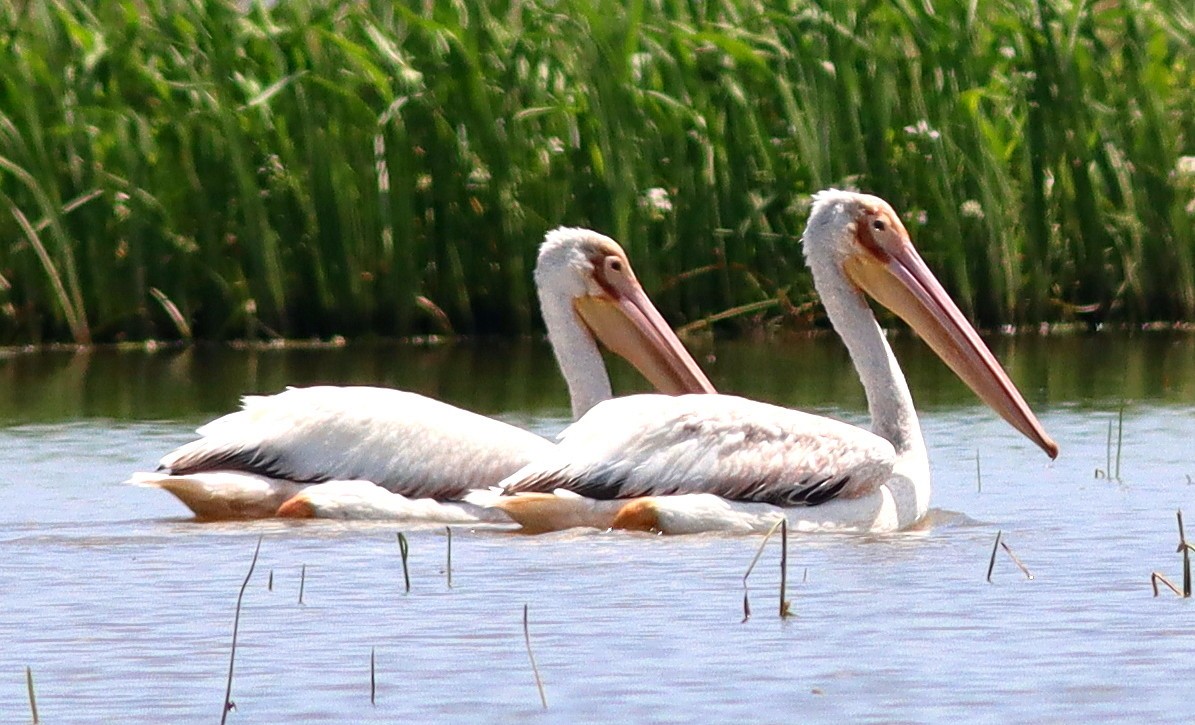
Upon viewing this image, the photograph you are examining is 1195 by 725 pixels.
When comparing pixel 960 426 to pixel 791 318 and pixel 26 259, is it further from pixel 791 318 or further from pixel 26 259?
pixel 26 259

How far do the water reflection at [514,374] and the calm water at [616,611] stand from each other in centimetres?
110

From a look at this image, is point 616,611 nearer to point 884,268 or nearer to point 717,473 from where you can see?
point 717,473

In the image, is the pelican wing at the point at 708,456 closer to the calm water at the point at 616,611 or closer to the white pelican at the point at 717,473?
the white pelican at the point at 717,473

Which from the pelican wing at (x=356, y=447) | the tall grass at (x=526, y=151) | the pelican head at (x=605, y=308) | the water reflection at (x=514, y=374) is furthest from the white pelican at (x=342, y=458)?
the tall grass at (x=526, y=151)

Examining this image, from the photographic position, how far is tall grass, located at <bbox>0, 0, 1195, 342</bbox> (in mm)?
13031

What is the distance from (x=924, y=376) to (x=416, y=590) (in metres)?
6.15

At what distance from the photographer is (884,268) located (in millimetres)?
8508

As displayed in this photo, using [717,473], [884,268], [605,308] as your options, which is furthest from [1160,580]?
[605,308]

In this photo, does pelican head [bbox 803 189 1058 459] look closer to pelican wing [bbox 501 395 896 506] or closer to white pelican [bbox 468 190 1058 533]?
white pelican [bbox 468 190 1058 533]

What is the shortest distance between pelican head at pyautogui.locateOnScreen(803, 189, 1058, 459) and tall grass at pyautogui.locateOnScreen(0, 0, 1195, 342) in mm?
4412

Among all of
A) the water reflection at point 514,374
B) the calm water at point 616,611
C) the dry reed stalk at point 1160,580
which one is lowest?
the calm water at point 616,611

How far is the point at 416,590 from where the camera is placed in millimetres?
6539

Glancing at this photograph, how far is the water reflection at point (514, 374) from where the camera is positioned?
1124 cm

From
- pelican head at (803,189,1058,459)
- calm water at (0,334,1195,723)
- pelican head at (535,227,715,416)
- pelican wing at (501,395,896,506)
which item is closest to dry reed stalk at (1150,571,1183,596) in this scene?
calm water at (0,334,1195,723)
